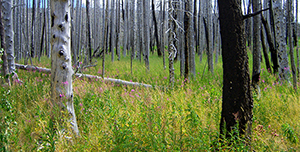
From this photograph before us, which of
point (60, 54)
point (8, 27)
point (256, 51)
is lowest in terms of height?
Answer: point (60, 54)

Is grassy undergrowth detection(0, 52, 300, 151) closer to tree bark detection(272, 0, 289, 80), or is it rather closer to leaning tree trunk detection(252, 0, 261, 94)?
leaning tree trunk detection(252, 0, 261, 94)

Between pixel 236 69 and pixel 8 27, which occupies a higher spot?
pixel 8 27

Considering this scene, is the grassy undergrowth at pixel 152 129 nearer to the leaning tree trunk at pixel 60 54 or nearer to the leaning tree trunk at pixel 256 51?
the leaning tree trunk at pixel 60 54

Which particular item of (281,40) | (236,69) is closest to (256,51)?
(281,40)

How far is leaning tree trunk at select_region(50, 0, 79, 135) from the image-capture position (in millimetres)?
3094

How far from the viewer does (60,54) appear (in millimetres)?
3133

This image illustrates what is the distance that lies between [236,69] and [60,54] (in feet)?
8.25

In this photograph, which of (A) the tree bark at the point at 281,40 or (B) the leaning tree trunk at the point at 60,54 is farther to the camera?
(A) the tree bark at the point at 281,40

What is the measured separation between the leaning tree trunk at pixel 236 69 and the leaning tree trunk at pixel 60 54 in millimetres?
2277

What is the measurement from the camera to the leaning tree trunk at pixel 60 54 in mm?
3094

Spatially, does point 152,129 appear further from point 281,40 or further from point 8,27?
point 8,27

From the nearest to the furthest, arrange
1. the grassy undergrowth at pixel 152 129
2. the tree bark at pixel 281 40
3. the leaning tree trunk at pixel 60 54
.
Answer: the grassy undergrowth at pixel 152 129 < the leaning tree trunk at pixel 60 54 < the tree bark at pixel 281 40

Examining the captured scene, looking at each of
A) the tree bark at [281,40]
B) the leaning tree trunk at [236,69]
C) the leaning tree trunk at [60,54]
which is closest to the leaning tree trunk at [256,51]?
the tree bark at [281,40]

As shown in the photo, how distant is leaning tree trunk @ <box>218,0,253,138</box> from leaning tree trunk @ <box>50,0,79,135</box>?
7.47 feet
